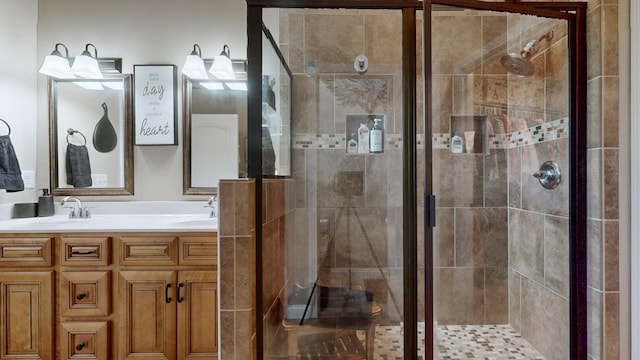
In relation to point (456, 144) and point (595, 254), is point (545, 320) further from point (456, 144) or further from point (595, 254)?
point (456, 144)

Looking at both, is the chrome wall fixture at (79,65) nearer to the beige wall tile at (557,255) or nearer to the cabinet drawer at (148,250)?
the cabinet drawer at (148,250)

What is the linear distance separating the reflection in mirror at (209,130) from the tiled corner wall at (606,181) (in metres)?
1.99

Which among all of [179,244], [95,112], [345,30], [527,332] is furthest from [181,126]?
[527,332]

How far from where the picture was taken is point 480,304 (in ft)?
6.12

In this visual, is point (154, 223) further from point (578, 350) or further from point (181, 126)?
point (578, 350)

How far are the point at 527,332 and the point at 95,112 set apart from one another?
3099 mm

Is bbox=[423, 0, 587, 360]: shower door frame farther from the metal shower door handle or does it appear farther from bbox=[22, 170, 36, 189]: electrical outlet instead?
bbox=[22, 170, 36, 189]: electrical outlet

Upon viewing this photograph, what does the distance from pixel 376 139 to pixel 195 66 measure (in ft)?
4.57

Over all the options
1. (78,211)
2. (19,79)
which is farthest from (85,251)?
(19,79)

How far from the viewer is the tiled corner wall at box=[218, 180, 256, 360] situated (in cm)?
131

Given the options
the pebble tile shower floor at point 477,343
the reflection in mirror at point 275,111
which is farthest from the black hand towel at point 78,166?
the pebble tile shower floor at point 477,343

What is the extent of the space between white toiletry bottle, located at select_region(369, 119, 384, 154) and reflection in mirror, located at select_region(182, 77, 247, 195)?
966mm

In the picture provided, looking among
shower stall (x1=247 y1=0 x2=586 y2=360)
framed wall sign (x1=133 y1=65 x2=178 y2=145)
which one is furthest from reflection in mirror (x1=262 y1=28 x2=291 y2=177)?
framed wall sign (x1=133 y1=65 x2=178 y2=145)

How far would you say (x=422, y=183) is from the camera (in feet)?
4.84
